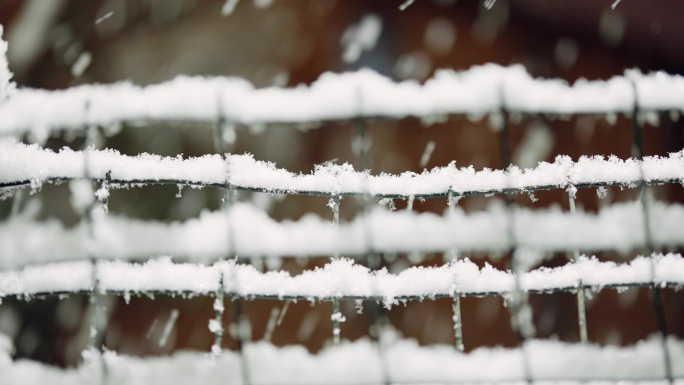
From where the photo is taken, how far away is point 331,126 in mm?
969

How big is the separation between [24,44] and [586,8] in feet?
3.10

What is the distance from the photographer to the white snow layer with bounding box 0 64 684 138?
837 millimetres

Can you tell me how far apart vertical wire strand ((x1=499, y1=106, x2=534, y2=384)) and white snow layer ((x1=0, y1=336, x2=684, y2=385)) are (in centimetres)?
1

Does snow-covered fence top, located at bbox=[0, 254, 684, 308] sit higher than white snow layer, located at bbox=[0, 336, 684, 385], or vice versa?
snow-covered fence top, located at bbox=[0, 254, 684, 308]

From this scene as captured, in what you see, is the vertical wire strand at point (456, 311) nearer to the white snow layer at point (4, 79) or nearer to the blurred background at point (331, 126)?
the blurred background at point (331, 126)

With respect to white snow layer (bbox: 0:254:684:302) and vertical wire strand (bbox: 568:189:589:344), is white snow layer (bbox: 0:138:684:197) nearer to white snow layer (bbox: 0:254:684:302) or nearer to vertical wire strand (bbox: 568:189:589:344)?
vertical wire strand (bbox: 568:189:589:344)

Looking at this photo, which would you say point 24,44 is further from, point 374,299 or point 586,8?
point 586,8

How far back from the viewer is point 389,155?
3.18ft

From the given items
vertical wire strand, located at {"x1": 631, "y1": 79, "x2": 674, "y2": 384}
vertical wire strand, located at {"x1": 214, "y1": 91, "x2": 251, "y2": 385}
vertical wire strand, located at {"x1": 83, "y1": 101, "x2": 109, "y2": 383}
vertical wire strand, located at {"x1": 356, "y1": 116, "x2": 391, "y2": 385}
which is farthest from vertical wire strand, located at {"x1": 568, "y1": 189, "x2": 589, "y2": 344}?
vertical wire strand, located at {"x1": 83, "y1": 101, "x2": 109, "y2": 383}

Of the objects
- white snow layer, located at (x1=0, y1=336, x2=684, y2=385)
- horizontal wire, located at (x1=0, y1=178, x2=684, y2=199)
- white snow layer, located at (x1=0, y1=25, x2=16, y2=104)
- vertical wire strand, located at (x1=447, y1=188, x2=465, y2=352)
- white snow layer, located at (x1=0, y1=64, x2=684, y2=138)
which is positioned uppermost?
white snow layer, located at (x1=0, y1=25, x2=16, y2=104)

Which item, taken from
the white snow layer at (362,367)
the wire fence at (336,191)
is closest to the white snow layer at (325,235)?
the wire fence at (336,191)

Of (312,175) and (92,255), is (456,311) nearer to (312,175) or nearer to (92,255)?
(312,175)

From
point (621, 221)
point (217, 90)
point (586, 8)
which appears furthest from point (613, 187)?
point (217, 90)

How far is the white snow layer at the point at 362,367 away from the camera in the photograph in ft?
2.69
